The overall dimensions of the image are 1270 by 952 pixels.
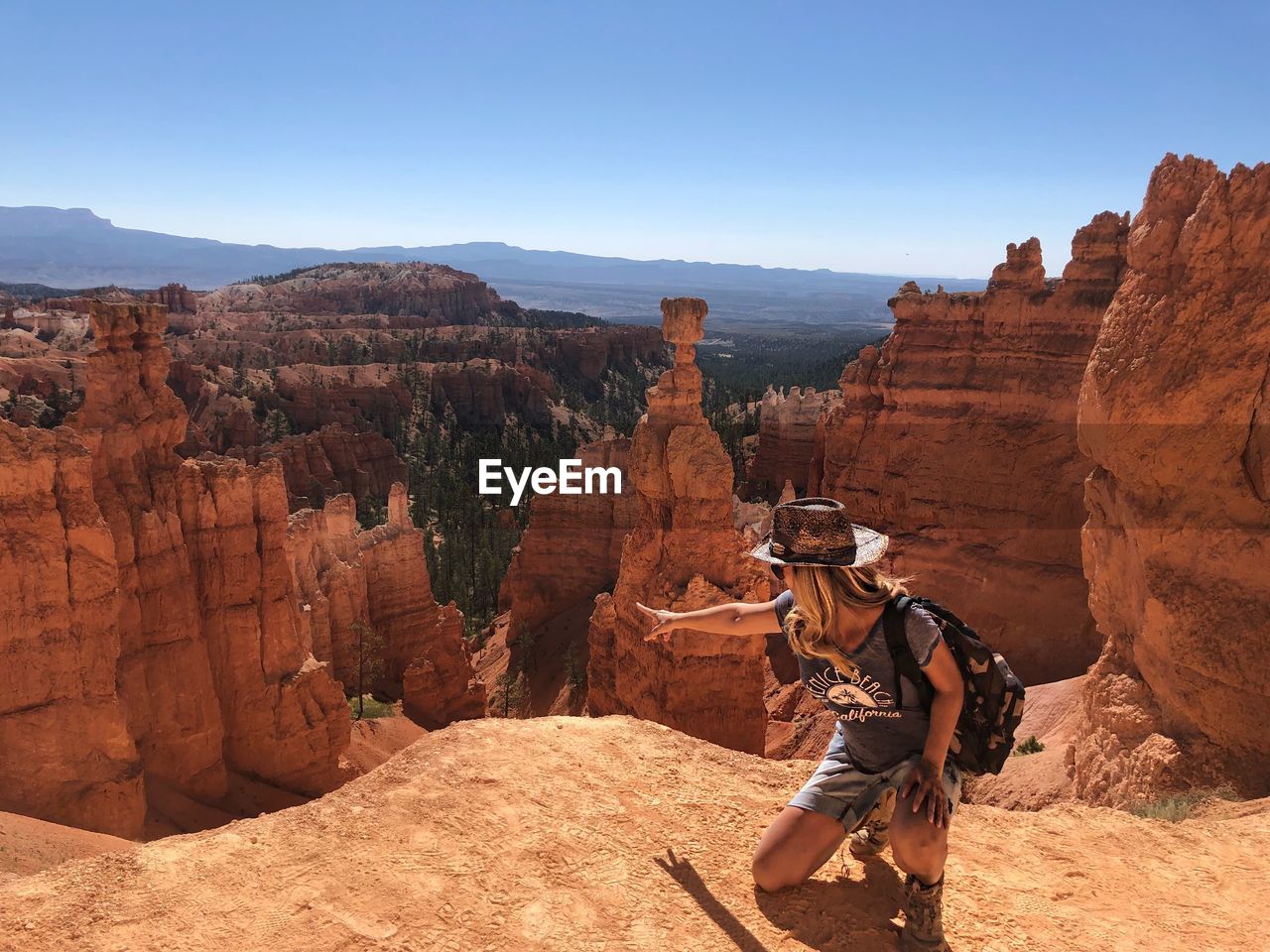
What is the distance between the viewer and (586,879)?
4293 mm

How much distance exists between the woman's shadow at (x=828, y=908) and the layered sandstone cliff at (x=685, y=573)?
8.95m

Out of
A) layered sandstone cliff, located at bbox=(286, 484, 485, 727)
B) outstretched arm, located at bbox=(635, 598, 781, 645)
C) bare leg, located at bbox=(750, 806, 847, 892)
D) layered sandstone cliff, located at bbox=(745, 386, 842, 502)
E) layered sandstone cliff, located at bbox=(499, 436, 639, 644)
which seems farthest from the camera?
layered sandstone cliff, located at bbox=(745, 386, 842, 502)

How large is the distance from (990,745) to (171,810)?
42.5ft

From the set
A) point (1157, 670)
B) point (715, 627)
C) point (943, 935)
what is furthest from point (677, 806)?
point (1157, 670)

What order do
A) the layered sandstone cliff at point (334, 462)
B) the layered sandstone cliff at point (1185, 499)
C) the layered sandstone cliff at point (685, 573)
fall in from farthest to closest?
1. the layered sandstone cliff at point (334, 462)
2. the layered sandstone cliff at point (685, 573)
3. the layered sandstone cliff at point (1185, 499)

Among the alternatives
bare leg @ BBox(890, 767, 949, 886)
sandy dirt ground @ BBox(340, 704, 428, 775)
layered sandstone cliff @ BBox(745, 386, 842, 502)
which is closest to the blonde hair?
bare leg @ BBox(890, 767, 949, 886)

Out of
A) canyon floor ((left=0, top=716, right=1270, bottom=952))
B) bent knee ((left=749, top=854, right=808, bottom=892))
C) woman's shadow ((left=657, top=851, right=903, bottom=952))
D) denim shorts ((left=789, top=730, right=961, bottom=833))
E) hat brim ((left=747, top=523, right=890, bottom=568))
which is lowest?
canyon floor ((left=0, top=716, right=1270, bottom=952))

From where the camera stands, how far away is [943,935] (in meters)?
3.96

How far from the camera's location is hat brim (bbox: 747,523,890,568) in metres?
3.92

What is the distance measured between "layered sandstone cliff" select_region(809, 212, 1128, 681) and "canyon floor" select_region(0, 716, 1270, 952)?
1217 centimetres

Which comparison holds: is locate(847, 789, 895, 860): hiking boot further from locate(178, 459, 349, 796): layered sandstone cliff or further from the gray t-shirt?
locate(178, 459, 349, 796): layered sandstone cliff

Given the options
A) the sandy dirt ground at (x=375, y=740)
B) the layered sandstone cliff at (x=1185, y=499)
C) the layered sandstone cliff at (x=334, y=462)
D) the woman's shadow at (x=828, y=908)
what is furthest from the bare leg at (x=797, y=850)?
the layered sandstone cliff at (x=334, y=462)

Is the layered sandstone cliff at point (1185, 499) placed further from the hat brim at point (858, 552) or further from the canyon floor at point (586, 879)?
Answer: the hat brim at point (858, 552)

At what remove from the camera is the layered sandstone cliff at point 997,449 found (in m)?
17.2
